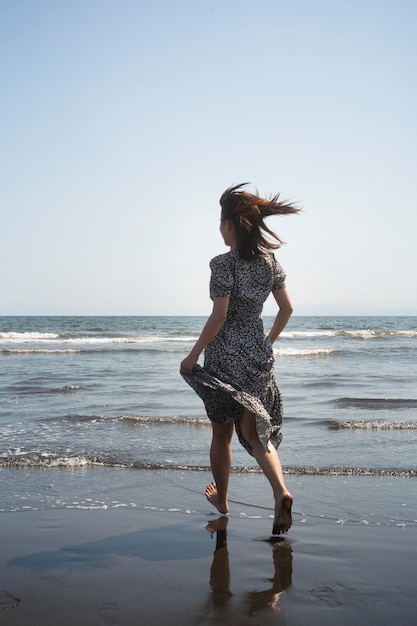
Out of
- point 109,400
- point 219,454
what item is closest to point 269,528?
point 219,454

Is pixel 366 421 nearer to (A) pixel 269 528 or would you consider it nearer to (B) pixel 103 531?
(A) pixel 269 528

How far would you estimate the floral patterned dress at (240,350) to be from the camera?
361 centimetres

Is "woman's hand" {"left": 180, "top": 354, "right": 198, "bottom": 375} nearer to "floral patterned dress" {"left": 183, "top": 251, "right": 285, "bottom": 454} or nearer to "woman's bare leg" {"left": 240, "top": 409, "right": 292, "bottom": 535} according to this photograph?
"floral patterned dress" {"left": 183, "top": 251, "right": 285, "bottom": 454}

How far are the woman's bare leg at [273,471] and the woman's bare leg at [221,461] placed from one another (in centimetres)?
20

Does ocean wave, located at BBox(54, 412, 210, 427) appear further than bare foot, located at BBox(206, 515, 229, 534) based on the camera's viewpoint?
Yes

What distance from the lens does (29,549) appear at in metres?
3.39

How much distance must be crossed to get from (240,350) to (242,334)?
0.09 metres

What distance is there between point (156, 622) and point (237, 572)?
663mm

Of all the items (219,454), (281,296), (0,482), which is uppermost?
(281,296)

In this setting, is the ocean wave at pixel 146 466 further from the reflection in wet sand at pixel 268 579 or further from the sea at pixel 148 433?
the reflection in wet sand at pixel 268 579

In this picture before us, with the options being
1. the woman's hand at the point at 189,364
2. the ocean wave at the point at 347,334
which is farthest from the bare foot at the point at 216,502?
the ocean wave at the point at 347,334

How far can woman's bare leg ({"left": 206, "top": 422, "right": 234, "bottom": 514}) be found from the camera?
389 centimetres

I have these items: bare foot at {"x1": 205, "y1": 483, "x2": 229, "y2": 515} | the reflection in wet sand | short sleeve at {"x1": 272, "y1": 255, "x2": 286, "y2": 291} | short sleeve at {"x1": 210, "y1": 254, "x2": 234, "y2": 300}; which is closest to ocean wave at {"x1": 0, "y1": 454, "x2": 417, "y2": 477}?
bare foot at {"x1": 205, "y1": 483, "x2": 229, "y2": 515}

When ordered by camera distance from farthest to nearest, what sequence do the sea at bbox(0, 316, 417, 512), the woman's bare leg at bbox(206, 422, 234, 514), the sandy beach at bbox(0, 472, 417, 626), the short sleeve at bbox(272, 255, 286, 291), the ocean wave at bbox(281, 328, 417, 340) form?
the ocean wave at bbox(281, 328, 417, 340), the sea at bbox(0, 316, 417, 512), the woman's bare leg at bbox(206, 422, 234, 514), the short sleeve at bbox(272, 255, 286, 291), the sandy beach at bbox(0, 472, 417, 626)
